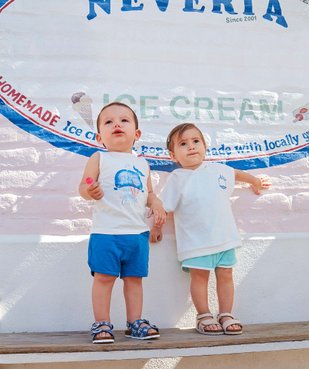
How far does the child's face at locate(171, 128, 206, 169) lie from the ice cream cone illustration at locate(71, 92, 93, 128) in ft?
1.41

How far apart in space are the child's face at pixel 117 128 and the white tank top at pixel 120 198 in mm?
53

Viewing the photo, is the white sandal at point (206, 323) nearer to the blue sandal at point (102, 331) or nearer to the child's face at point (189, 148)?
the blue sandal at point (102, 331)

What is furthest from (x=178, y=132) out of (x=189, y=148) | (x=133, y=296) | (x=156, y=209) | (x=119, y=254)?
(x=133, y=296)

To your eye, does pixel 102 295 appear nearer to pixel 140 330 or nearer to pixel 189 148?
pixel 140 330

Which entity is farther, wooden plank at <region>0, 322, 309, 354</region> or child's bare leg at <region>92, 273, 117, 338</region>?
child's bare leg at <region>92, 273, 117, 338</region>

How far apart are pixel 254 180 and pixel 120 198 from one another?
747 millimetres

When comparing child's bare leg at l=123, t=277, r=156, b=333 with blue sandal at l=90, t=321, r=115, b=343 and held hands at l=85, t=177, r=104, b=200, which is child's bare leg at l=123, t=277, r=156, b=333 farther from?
held hands at l=85, t=177, r=104, b=200

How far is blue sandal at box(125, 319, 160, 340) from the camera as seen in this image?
2.77 meters

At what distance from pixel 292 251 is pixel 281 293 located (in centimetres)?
21

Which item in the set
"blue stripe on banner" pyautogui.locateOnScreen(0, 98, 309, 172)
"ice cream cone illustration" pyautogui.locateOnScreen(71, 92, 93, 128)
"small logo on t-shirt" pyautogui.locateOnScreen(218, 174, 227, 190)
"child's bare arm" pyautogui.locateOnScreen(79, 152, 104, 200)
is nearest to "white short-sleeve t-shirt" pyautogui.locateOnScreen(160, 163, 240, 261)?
"small logo on t-shirt" pyautogui.locateOnScreen(218, 174, 227, 190)

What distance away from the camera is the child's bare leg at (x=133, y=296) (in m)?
2.91

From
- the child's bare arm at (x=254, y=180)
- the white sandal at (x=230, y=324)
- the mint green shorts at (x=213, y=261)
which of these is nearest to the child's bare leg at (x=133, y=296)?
→ the mint green shorts at (x=213, y=261)

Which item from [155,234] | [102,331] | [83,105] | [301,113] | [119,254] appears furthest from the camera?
[301,113]

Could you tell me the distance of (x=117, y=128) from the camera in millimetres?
3021
